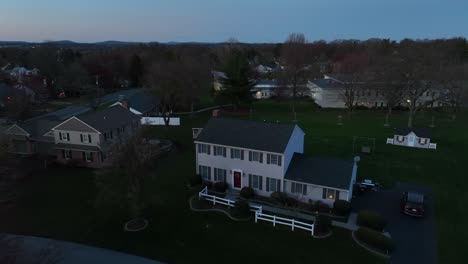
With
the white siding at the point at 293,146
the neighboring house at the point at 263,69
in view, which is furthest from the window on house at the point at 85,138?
the neighboring house at the point at 263,69

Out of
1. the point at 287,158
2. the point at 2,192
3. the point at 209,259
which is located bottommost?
the point at 209,259

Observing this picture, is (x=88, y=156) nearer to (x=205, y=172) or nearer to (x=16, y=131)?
(x=16, y=131)

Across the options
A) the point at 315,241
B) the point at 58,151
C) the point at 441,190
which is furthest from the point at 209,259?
the point at 58,151

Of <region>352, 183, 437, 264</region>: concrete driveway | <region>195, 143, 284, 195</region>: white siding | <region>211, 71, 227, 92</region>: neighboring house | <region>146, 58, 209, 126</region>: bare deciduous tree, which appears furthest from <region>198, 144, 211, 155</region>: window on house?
<region>211, 71, 227, 92</region>: neighboring house

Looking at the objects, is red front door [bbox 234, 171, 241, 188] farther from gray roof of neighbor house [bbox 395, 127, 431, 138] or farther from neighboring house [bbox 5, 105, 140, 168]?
gray roof of neighbor house [bbox 395, 127, 431, 138]

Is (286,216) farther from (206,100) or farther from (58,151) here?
(206,100)

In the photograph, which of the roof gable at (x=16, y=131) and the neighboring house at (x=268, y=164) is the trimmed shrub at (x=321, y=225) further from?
the roof gable at (x=16, y=131)
